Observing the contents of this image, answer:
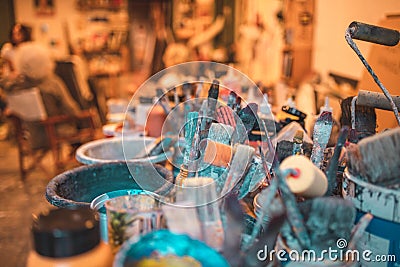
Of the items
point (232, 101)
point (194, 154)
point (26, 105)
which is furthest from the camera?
point (26, 105)

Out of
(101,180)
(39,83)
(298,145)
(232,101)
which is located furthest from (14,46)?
(298,145)

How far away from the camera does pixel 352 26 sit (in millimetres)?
893

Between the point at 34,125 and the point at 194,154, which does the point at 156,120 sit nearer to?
the point at 194,154

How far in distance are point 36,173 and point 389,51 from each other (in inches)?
129

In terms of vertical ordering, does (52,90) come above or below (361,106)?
below

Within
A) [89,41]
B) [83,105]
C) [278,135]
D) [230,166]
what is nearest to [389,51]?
[278,135]

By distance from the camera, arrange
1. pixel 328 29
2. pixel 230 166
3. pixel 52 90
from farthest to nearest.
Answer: pixel 52 90
pixel 328 29
pixel 230 166

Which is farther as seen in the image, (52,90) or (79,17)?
(79,17)

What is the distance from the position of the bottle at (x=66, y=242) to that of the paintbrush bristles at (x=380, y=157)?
0.45m

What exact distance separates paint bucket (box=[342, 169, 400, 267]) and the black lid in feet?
1.50

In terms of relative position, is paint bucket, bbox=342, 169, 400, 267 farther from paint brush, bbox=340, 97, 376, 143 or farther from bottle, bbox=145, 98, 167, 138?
bottle, bbox=145, 98, 167, 138

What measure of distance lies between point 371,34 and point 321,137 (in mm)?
246

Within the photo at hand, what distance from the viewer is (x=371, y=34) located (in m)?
0.90

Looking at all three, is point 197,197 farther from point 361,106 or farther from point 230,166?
point 361,106
